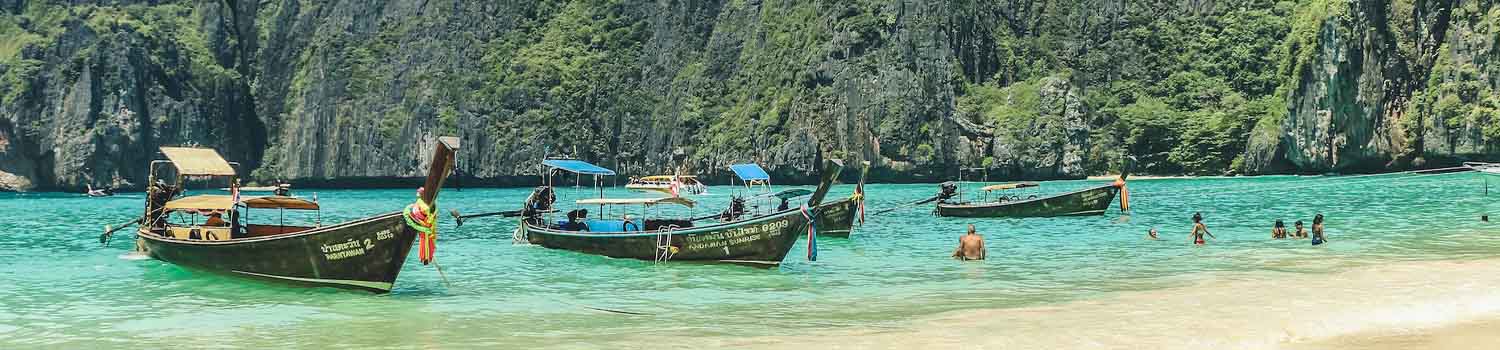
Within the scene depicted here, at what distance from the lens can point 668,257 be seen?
95.9 feet

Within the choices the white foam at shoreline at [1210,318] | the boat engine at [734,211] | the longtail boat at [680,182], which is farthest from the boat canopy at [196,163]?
the longtail boat at [680,182]

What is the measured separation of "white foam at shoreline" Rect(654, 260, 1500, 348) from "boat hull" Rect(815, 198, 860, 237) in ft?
61.2

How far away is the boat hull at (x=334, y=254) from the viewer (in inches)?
835

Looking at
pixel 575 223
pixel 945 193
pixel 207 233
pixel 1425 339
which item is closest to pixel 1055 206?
Answer: pixel 945 193

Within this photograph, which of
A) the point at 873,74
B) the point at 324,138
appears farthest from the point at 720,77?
the point at 324,138

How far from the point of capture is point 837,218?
40875mm

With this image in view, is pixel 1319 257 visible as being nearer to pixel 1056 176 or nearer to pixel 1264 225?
pixel 1264 225

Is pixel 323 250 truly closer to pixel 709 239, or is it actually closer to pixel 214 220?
pixel 709 239

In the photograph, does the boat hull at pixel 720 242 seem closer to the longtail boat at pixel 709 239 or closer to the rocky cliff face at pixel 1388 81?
the longtail boat at pixel 709 239

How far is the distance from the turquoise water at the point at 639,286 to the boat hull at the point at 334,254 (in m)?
0.41

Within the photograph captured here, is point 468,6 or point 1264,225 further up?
point 468,6

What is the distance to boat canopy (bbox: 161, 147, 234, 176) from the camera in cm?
3164

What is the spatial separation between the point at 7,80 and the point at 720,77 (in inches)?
3403

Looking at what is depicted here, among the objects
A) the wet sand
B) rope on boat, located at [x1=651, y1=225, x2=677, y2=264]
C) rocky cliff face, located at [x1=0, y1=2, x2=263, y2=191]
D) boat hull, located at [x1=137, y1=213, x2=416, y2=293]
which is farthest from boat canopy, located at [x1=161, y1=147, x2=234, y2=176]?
rocky cliff face, located at [x1=0, y1=2, x2=263, y2=191]
